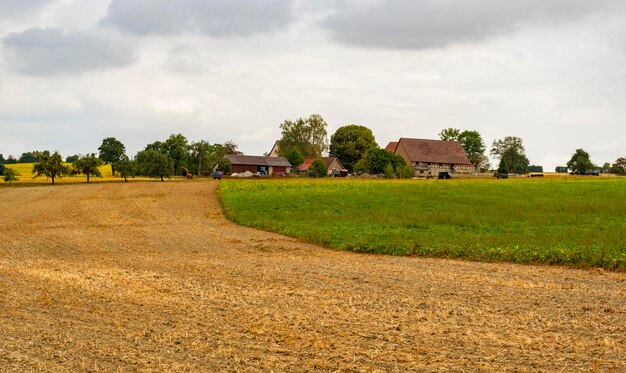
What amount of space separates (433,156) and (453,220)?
346 ft

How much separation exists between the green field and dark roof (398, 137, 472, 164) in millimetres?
77007

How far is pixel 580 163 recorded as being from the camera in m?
153

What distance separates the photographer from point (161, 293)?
13969 mm

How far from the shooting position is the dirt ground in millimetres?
8812

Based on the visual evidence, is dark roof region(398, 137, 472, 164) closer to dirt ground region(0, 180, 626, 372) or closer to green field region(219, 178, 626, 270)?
green field region(219, 178, 626, 270)

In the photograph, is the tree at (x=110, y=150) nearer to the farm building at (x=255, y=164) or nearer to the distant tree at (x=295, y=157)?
the farm building at (x=255, y=164)

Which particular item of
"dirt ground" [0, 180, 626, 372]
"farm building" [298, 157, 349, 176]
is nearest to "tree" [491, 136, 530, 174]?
"farm building" [298, 157, 349, 176]

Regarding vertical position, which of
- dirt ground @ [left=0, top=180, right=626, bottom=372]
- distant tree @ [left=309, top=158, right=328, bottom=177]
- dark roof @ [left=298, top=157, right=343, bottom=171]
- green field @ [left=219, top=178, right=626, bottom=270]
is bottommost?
dirt ground @ [left=0, top=180, right=626, bottom=372]

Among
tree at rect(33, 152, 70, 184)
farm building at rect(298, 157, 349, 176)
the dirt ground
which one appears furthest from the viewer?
farm building at rect(298, 157, 349, 176)

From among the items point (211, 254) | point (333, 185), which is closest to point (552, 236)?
point (211, 254)

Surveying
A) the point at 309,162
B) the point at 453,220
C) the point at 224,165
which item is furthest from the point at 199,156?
the point at 453,220

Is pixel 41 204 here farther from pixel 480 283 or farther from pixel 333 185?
pixel 480 283

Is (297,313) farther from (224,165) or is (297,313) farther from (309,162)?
(309,162)

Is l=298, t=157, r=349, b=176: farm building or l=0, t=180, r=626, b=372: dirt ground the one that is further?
l=298, t=157, r=349, b=176: farm building
